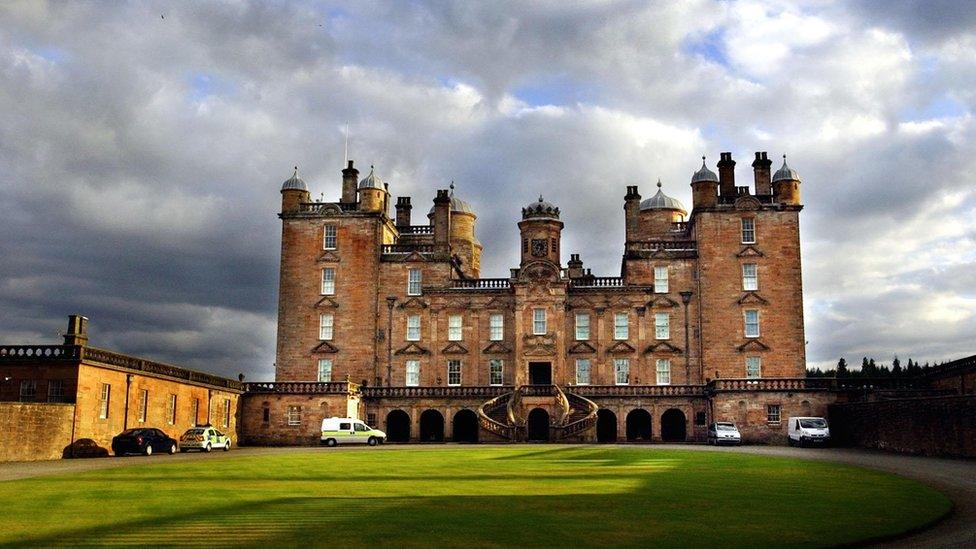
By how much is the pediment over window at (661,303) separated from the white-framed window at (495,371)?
11.9 meters

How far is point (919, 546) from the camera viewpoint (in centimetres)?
1374

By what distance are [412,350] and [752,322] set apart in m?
25.2

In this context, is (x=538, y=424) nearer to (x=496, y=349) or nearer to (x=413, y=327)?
(x=496, y=349)

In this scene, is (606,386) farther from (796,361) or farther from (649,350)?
(796,361)

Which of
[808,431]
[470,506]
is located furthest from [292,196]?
[470,506]

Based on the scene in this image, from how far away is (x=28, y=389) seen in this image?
140 ft

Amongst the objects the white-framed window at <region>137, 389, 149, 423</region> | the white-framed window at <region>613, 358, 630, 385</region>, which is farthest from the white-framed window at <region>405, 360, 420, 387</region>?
the white-framed window at <region>137, 389, 149, 423</region>

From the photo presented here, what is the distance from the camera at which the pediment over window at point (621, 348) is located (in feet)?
218

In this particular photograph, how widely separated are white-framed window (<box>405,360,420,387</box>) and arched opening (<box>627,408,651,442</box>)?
629 inches

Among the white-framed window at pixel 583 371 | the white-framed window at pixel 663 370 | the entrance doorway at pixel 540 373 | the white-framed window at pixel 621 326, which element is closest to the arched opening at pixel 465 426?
the entrance doorway at pixel 540 373

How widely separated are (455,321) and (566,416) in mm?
13143

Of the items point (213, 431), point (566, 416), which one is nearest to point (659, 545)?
point (213, 431)

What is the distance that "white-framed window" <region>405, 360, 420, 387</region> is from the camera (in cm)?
6725

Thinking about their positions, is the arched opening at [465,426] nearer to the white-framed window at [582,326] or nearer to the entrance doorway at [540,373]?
the entrance doorway at [540,373]
